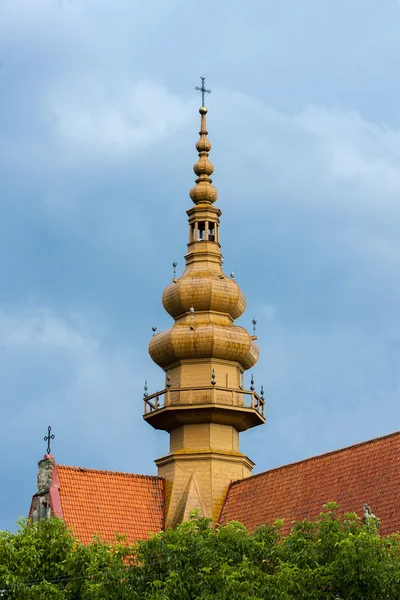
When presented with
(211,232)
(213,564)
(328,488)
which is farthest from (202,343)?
(213,564)

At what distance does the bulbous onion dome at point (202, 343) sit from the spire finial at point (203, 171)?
6132mm

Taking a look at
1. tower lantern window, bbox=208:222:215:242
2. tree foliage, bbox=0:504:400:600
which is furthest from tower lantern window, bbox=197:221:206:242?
tree foliage, bbox=0:504:400:600

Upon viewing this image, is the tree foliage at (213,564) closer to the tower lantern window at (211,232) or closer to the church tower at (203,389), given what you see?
the church tower at (203,389)

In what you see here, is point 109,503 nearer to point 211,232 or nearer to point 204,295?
point 204,295

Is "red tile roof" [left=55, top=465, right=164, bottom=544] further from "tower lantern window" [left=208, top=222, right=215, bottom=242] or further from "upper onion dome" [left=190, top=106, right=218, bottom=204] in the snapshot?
"upper onion dome" [left=190, top=106, right=218, bottom=204]

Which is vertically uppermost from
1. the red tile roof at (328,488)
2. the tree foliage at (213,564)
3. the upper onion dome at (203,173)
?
the upper onion dome at (203,173)

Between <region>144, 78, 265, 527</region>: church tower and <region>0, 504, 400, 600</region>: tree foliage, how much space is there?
43.0 feet

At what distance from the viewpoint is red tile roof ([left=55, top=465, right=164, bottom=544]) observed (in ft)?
195

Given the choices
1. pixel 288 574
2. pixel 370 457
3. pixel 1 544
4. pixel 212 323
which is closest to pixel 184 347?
pixel 212 323

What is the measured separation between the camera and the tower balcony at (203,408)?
211 feet

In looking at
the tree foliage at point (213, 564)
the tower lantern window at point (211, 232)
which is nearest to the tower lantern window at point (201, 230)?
the tower lantern window at point (211, 232)

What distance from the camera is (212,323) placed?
65.9 m

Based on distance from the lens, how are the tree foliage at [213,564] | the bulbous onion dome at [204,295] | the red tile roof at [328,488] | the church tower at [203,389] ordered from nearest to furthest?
the tree foliage at [213,564]
the red tile roof at [328,488]
the church tower at [203,389]
the bulbous onion dome at [204,295]

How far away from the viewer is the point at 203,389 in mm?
64688
